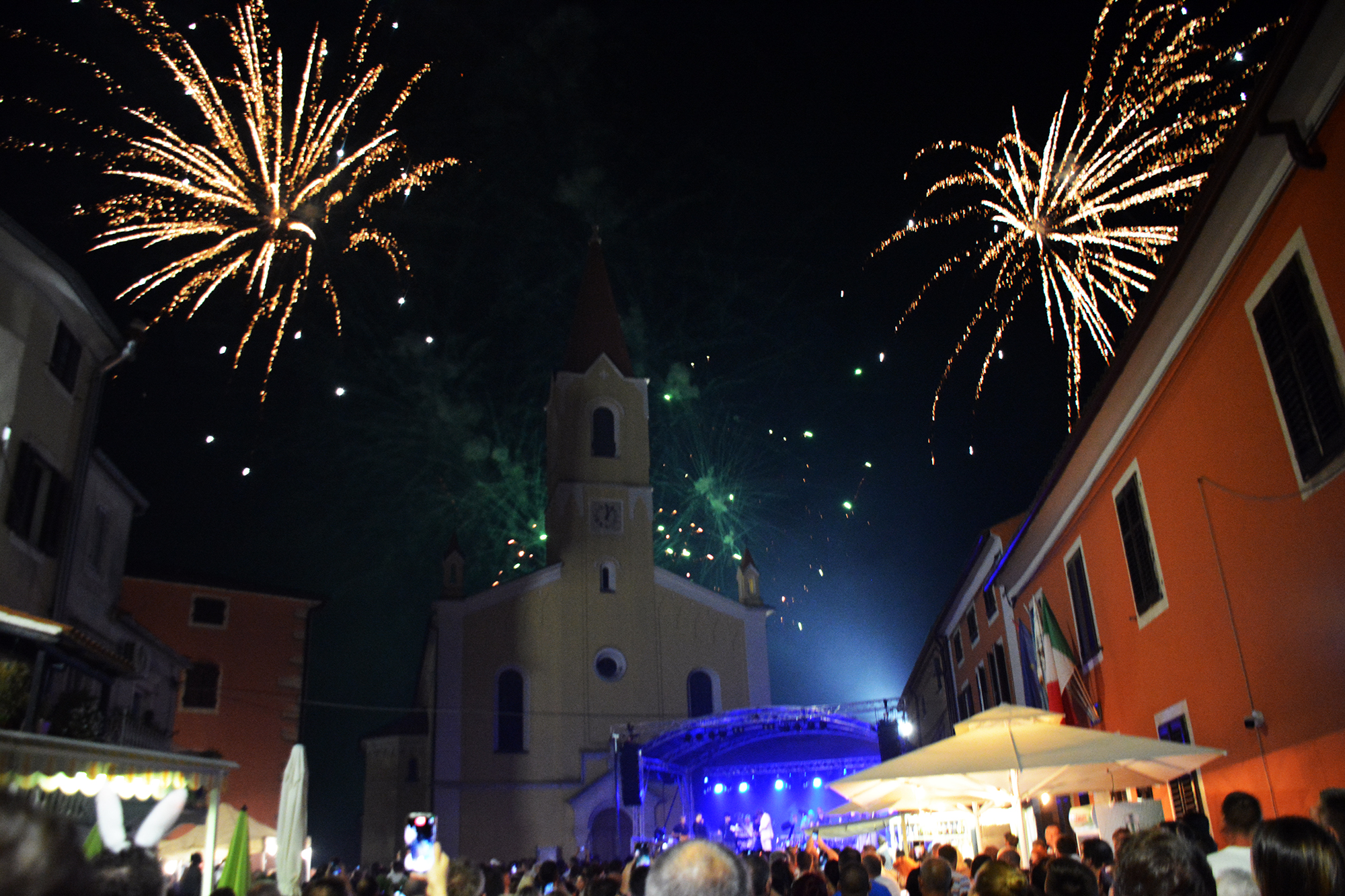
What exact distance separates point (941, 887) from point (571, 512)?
92.2 ft

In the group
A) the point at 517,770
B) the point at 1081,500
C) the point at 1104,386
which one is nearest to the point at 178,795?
the point at 1104,386

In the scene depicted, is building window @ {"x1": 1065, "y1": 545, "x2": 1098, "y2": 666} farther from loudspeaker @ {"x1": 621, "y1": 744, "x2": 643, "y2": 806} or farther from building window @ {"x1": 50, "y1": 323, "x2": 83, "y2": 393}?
loudspeaker @ {"x1": 621, "y1": 744, "x2": 643, "y2": 806}

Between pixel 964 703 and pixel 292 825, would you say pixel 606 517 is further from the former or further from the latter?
pixel 292 825

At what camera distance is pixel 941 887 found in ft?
17.3

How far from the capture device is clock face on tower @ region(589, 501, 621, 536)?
3300 cm

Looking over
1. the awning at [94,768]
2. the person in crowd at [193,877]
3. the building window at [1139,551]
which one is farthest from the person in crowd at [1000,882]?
the person in crowd at [193,877]

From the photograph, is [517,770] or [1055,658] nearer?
[1055,658]

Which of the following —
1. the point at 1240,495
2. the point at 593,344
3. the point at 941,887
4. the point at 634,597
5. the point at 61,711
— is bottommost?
the point at 941,887

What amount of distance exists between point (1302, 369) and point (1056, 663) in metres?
8.09

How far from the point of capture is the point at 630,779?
26203 mm

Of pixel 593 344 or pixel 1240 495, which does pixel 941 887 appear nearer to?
pixel 1240 495

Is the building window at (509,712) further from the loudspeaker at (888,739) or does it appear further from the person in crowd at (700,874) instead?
the person in crowd at (700,874)

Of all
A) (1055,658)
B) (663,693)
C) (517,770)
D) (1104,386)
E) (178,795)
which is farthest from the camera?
(663,693)

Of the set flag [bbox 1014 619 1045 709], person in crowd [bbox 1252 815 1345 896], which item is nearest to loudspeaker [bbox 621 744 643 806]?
flag [bbox 1014 619 1045 709]
